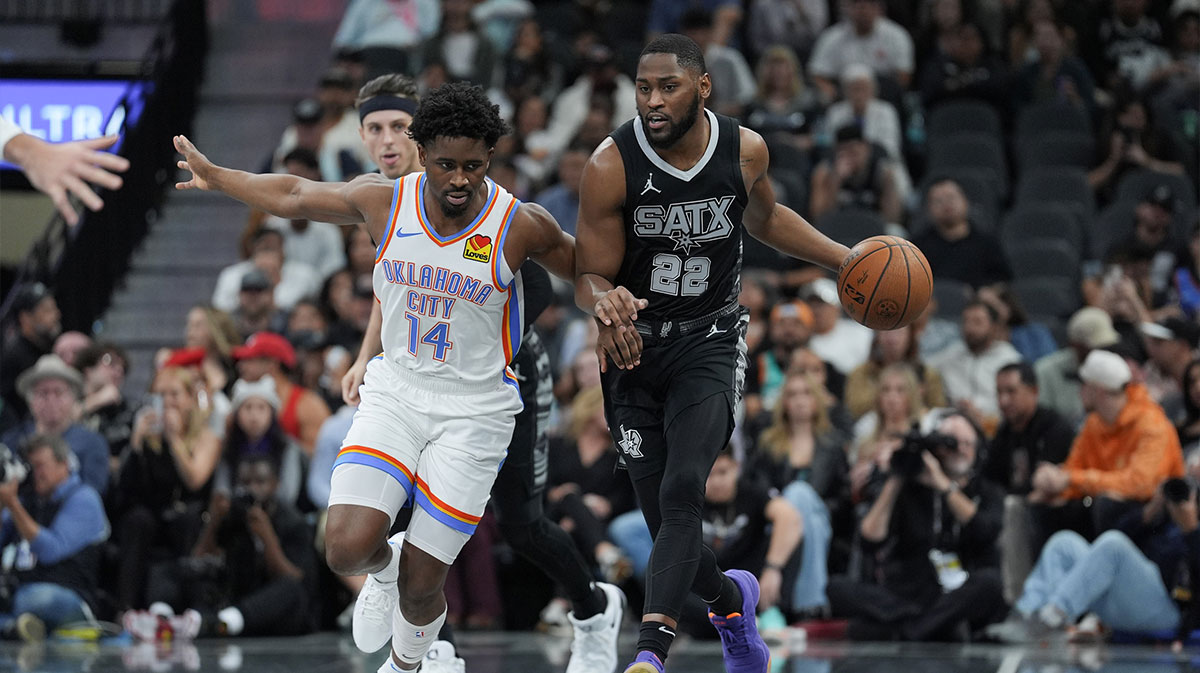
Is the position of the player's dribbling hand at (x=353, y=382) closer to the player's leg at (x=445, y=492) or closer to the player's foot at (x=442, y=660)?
the player's leg at (x=445, y=492)

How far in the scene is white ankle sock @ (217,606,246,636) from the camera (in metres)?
9.57

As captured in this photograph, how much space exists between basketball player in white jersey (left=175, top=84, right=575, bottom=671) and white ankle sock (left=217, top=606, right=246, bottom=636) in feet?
13.3

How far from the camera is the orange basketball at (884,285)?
5867 mm

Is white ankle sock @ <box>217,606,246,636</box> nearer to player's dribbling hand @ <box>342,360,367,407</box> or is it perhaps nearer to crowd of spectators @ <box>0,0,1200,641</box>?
crowd of spectators @ <box>0,0,1200,641</box>

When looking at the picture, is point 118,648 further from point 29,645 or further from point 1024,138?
point 1024,138

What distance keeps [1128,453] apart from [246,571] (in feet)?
17.4

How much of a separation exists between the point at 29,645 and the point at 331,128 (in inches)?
218

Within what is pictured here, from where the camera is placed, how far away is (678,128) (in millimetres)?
5621

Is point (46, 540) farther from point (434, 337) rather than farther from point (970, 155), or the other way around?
point (970, 155)

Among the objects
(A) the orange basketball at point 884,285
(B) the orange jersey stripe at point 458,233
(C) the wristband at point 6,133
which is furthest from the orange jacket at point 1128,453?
(C) the wristband at point 6,133

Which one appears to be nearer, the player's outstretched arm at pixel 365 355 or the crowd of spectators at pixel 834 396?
the player's outstretched arm at pixel 365 355

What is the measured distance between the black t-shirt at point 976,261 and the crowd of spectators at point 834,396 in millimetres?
19

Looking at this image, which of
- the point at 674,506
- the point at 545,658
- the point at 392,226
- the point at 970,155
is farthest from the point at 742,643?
the point at 970,155

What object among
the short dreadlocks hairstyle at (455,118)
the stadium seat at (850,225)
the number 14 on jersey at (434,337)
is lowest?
the number 14 on jersey at (434,337)
